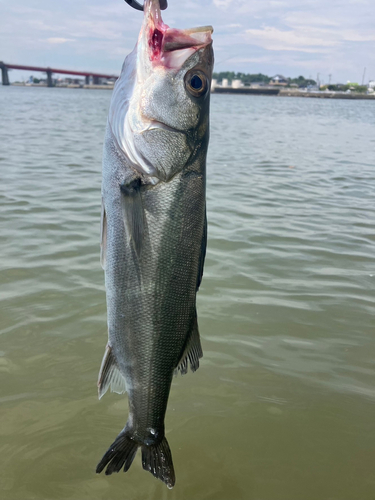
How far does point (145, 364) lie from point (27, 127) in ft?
68.5

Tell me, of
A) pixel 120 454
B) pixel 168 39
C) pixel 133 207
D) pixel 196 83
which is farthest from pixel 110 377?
pixel 168 39

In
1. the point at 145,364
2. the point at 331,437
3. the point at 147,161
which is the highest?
the point at 147,161

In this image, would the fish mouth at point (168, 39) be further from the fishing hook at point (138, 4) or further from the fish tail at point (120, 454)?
the fish tail at point (120, 454)

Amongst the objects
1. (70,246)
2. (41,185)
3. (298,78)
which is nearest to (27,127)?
(41,185)

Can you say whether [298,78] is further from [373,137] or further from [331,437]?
[331,437]

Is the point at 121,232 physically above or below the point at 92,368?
above

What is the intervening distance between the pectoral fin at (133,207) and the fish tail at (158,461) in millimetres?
1155

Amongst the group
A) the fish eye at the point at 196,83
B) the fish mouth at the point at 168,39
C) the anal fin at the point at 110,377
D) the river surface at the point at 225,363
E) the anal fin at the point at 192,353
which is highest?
the fish mouth at the point at 168,39

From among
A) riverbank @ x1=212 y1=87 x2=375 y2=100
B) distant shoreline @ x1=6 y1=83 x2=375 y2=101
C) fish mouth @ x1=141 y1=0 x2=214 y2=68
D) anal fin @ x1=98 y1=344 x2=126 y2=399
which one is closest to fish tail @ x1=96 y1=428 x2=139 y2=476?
anal fin @ x1=98 y1=344 x2=126 y2=399

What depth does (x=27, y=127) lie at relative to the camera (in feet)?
68.8

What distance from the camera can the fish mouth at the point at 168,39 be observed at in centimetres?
211

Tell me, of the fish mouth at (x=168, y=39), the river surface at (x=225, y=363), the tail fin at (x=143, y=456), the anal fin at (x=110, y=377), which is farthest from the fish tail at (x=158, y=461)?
the fish mouth at (x=168, y=39)

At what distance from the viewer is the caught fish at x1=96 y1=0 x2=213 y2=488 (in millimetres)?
2131

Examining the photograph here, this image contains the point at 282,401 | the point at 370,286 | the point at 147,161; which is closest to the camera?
the point at 147,161
